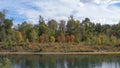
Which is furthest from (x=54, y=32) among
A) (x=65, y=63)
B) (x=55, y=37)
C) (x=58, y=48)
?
(x=65, y=63)

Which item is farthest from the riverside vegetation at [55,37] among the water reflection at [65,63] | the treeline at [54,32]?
the water reflection at [65,63]

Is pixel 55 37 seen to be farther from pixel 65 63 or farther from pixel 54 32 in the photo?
pixel 65 63

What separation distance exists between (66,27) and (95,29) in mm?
19009

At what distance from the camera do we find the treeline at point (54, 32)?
9700cm

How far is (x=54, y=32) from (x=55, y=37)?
2.05 meters

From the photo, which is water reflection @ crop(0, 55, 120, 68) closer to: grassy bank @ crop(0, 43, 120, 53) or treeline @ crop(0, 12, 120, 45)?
grassy bank @ crop(0, 43, 120, 53)

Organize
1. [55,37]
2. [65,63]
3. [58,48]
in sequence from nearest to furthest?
[65,63], [58,48], [55,37]

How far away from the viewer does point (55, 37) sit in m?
104

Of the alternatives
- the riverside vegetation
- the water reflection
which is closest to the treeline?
the riverside vegetation

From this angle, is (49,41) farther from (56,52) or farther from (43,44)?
(56,52)

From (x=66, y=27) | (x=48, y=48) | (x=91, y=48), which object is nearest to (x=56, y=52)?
(x=48, y=48)

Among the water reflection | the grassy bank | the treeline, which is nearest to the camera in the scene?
the water reflection

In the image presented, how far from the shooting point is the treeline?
97000 mm

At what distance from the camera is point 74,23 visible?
109000mm
